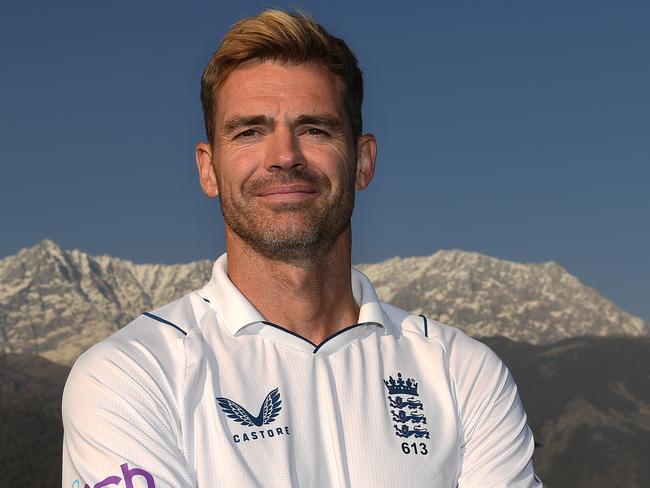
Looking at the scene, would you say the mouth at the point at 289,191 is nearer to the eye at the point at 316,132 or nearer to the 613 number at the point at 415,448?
the eye at the point at 316,132

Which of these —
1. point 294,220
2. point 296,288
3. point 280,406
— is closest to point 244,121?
point 294,220

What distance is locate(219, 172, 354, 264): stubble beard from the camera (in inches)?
226

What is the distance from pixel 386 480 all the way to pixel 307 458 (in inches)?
19.4

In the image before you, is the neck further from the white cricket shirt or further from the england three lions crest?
the england three lions crest

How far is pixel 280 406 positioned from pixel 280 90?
1970mm

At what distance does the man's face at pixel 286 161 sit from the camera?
5711 millimetres

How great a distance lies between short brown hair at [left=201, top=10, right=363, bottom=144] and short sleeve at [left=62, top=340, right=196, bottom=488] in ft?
6.18

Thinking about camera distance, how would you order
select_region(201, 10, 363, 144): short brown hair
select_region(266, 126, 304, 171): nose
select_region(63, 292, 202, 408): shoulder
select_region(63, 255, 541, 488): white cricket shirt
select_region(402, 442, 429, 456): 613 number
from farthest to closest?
select_region(201, 10, 363, 144): short brown hair, select_region(266, 126, 304, 171): nose, select_region(402, 442, 429, 456): 613 number, select_region(63, 292, 202, 408): shoulder, select_region(63, 255, 541, 488): white cricket shirt

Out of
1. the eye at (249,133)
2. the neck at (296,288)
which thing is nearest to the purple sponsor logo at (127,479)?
the neck at (296,288)

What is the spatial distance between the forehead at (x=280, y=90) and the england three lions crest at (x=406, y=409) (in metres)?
1.77

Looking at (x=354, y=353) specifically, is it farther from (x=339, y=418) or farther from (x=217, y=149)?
(x=217, y=149)

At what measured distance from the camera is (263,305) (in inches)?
233

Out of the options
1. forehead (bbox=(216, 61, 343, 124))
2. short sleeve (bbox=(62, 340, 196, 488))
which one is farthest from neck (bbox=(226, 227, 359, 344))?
short sleeve (bbox=(62, 340, 196, 488))

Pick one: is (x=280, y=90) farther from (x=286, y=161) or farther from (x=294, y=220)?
(x=294, y=220)
